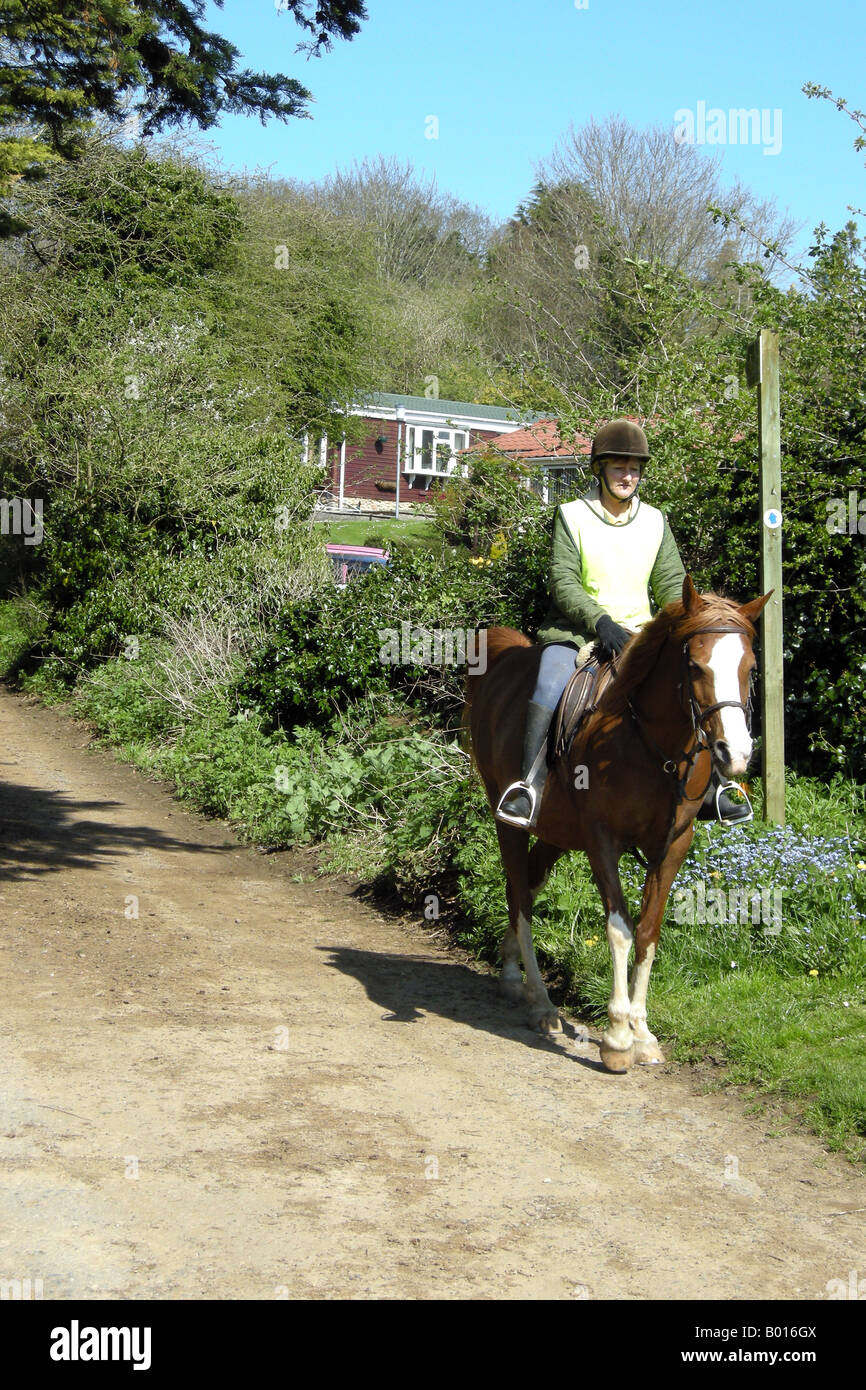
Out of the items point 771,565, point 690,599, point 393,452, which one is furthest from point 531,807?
point 393,452

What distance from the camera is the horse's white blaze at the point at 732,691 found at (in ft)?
16.9

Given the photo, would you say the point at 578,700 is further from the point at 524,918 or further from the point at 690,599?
the point at 524,918

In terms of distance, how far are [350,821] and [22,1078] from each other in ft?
18.2

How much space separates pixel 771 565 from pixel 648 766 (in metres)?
2.58

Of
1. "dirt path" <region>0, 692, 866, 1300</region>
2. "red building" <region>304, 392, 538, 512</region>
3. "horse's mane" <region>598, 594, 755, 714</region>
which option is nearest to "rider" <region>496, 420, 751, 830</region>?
"horse's mane" <region>598, 594, 755, 714</region>

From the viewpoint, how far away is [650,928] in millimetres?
6113

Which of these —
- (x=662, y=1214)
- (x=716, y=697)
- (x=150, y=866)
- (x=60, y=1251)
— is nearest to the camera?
(x=60, y=1251)

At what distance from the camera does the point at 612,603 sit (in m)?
6.58

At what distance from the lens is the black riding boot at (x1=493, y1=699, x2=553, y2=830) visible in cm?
650

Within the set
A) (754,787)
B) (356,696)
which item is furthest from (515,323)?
(754,787)

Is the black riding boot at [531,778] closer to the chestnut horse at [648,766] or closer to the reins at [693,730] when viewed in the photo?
the chestnut horse at [648,766]

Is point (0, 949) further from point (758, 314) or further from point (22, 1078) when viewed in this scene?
point (758, 314)

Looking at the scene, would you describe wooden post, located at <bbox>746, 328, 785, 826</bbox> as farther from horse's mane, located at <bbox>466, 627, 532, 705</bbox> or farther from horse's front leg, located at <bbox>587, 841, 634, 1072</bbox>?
horse's front leg, located at <bbox>587, 841, 634, 1072</bbox>

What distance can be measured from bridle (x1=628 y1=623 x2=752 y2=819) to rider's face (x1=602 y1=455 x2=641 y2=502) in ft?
3.75
